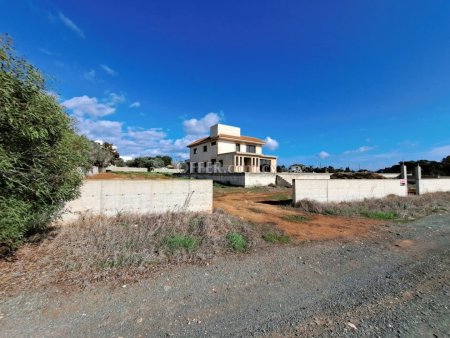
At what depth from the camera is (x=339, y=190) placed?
12.8 metres

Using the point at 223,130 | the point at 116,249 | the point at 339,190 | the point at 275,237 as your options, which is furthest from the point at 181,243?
the point at 223,130

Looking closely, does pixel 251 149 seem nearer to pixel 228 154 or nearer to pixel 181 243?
pixel 228 154

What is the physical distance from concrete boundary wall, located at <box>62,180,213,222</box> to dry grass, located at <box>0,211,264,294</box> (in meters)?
0.32

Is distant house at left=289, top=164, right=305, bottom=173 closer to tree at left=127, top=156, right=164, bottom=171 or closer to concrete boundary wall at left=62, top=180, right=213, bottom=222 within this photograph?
tree at left=127, top=156, right=164, bottom=171

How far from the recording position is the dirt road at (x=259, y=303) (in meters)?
2.83

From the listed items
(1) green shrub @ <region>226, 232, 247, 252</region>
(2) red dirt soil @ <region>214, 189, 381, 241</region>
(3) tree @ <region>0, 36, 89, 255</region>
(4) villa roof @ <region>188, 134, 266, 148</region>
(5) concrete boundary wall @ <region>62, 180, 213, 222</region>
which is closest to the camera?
(3) tree @ <region>0, 36, 89, 255</region>

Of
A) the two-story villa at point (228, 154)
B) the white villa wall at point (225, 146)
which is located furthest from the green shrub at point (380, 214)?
the white villa wall at point (225, 146)

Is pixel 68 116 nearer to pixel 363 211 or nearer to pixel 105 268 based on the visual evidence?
→ pixel 105 268

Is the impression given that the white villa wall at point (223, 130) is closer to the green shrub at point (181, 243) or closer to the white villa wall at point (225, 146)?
the white villa wall at point (225, 146)


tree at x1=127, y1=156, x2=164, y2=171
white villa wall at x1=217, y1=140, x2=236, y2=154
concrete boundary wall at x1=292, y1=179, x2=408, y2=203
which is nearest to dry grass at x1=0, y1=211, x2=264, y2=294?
concrete boundary wall at x1=292, y1=179, x2=408, y2=203

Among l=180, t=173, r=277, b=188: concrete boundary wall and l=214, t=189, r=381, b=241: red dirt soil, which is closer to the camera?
l=214, t=189, r=381, b=241: red dirt soil

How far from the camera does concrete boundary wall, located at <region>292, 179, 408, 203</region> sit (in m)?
11.9

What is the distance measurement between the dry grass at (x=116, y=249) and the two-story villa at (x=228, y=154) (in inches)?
871

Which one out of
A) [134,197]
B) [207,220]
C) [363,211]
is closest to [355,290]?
[207,220]
